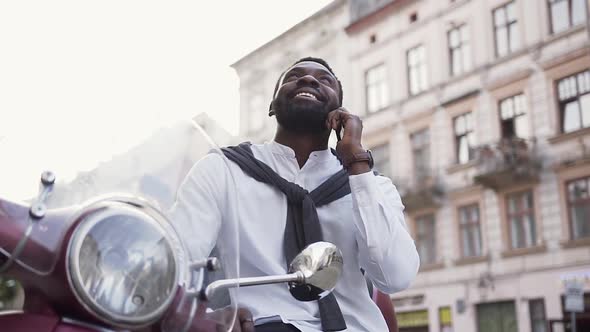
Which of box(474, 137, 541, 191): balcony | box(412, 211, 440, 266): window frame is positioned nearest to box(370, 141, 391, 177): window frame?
box(412, 211, 440, 266): window frame

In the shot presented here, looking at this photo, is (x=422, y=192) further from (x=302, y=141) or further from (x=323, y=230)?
(x=323, y=230)

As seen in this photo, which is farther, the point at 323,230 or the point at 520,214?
the point at 520,214

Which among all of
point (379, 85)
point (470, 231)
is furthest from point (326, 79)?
point (379, 85)

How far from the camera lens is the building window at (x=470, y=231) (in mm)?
17359

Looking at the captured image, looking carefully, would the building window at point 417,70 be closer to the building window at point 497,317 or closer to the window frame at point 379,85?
the window frame at point 379,85

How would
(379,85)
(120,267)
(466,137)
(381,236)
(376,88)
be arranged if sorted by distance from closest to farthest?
(120,267) < (381,236) < (466,137) < (379,85) < (376,88)

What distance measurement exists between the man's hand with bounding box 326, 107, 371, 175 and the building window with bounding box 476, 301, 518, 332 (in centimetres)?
1533

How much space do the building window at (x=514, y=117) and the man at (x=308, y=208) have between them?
15300 mm

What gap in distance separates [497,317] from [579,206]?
10.0ft

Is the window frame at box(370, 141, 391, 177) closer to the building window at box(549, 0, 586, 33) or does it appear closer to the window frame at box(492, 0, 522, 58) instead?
the window frame at box(492, 0, 522, 58)

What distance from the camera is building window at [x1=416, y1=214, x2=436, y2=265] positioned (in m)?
18.6

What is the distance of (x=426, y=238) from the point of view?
18.8 meters

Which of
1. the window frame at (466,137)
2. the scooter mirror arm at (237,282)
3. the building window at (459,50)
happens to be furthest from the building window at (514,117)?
the scooter mirror arm at (237,282)

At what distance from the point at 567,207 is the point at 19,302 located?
15544 millimetres
